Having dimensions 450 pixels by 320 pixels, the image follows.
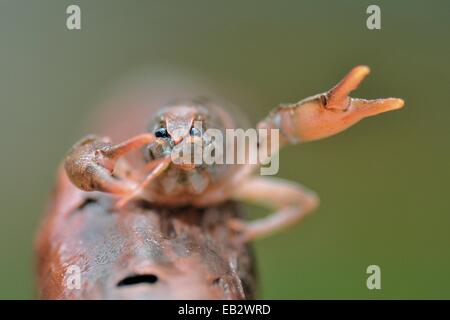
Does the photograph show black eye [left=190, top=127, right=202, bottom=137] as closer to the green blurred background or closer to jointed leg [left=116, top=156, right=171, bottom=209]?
jointed leg [left=116, top=156, right=171, bottom=209]

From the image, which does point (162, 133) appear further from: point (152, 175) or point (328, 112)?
point (328, 112)

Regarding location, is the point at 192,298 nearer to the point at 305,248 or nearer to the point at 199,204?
the point at 199,204

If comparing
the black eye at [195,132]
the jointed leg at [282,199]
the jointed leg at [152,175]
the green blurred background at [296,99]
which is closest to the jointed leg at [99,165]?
the jointed leg at [152,175]

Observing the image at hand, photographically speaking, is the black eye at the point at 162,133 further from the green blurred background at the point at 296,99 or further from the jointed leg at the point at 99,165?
the green blurred background at the point at 296,99

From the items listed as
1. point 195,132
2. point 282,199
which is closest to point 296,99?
point 282,199

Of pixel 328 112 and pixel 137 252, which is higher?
pixel 328 112

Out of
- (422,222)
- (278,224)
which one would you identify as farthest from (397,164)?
(278,224)

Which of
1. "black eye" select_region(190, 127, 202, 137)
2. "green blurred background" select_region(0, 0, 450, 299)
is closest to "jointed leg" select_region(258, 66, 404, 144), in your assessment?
"black eye" select_region(190, 127, 202, 137)
